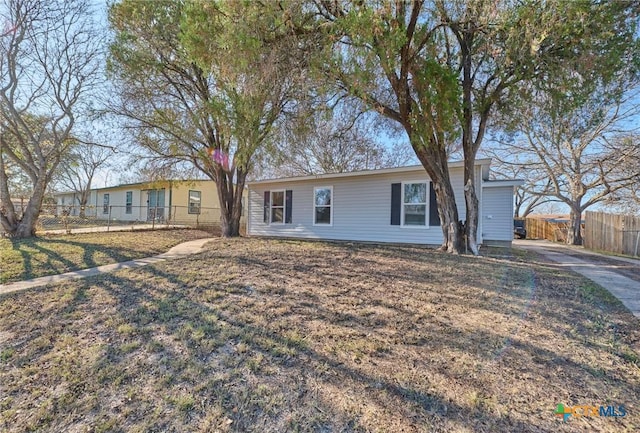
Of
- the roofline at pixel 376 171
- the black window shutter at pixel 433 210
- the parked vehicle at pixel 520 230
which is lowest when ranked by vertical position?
the parked vehicle at pixel 520 230

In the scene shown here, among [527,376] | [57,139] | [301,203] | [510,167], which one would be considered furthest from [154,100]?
[510,167]

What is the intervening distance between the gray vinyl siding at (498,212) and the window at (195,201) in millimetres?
15416

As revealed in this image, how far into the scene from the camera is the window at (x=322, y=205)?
11.2 metres

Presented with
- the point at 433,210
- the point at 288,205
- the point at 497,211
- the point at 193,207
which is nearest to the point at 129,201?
the point at 193,207

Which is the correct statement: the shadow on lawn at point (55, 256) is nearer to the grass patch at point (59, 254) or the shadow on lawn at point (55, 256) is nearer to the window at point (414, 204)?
the grass patch at point (59, 254)

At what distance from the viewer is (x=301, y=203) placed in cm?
1184

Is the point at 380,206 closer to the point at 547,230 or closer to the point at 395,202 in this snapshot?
the point at 395,202

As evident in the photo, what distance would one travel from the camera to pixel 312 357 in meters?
2.52

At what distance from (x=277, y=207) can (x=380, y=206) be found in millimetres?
4463

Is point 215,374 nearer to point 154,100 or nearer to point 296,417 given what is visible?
point 296,417

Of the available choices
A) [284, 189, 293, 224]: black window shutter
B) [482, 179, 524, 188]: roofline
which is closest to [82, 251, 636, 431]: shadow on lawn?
[482, 179, 524, 188]: roofline

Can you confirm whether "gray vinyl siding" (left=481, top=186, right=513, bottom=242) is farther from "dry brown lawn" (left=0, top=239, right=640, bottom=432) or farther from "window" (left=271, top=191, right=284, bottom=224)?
"window" (left=271, top=191, right=284, bottom=224)

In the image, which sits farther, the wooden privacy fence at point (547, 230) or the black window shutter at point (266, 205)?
the wooden privacy fence at point (547, 230)

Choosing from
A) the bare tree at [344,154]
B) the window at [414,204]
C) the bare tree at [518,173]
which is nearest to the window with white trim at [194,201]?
the bare tree at [344,154]
